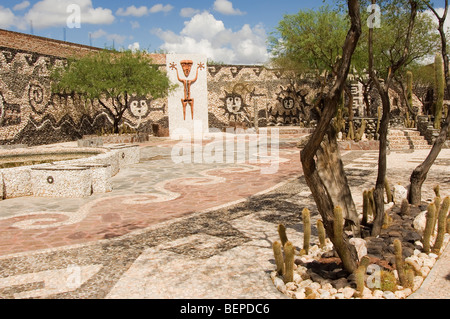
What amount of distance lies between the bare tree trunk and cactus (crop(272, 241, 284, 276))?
1.73 feet

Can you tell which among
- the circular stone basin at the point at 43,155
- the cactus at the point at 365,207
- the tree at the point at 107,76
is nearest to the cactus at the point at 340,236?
the cactus at the point at 365,207

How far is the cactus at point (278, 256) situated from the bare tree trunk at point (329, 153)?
53 cm

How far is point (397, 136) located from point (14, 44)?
19780mm

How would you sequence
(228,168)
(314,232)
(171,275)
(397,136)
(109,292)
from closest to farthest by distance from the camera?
(109,292) < (171,275) < (314,232) < (228,168) < (397,136)

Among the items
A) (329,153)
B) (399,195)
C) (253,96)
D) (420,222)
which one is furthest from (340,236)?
(253,96)

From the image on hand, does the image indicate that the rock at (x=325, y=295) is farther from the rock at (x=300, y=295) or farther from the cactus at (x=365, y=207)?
the cactus at (x=365, y=207)

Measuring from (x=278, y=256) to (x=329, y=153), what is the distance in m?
1.49

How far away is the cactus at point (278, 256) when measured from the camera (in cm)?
388

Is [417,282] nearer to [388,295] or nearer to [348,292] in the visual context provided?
[388,295]

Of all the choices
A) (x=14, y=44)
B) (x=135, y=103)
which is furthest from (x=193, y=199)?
(x=135, y=103)

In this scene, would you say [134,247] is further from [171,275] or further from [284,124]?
[284,124]

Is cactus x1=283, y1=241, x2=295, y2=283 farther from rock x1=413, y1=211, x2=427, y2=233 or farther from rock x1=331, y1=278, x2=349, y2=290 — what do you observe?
rock x1=413, y1=211, x2=427, y2=233

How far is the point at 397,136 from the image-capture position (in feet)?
57.4

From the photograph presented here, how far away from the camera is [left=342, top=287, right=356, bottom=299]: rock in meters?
3.59
